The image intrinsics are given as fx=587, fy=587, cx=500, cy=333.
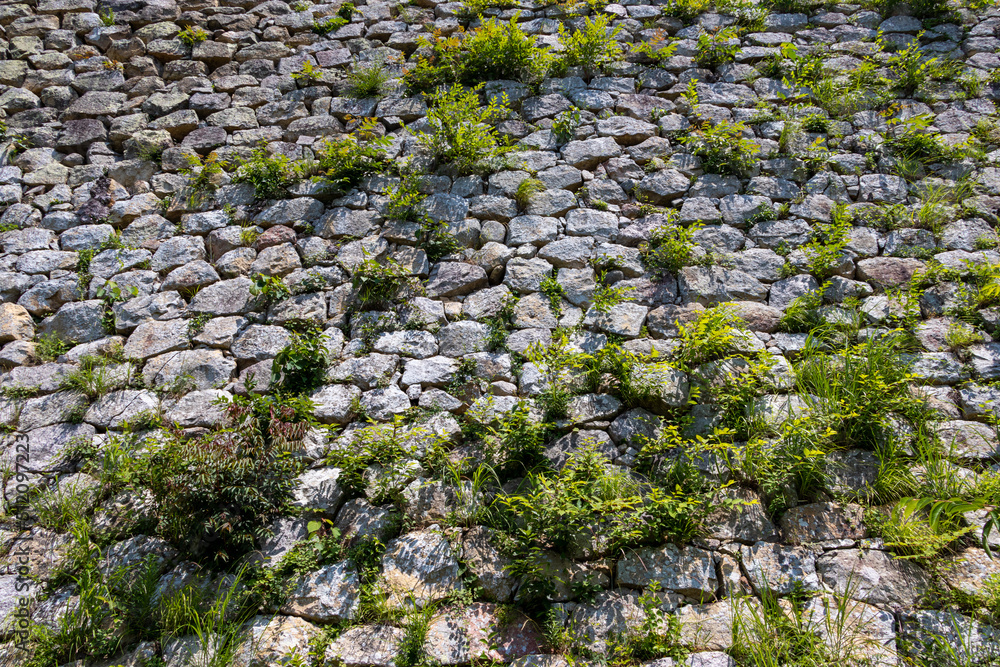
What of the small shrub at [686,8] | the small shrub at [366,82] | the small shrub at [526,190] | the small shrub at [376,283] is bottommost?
the small shrub at [376,283]

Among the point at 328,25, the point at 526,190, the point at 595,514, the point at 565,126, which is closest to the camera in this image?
the point at 595,514

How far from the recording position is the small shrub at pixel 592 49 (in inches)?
214

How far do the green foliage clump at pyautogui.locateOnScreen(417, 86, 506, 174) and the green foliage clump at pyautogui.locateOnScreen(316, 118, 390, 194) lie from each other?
1.25ft

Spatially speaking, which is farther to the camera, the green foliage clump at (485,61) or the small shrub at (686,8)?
the small shrub at (686,8)

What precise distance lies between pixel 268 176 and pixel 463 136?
5.37 ft

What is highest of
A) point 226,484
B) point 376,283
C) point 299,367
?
point 376,283

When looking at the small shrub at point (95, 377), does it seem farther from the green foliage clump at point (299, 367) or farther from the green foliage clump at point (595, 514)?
the green foliage clump at point (595, 514)

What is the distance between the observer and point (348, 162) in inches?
190

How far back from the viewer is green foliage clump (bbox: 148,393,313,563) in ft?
10.7

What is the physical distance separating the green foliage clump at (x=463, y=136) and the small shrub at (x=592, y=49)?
1.05 metres

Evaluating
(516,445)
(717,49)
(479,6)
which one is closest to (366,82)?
(479,6)

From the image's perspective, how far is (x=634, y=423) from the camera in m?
3.63

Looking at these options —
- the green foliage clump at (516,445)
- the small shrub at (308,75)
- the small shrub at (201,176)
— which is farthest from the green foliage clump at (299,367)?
the small shrub at (308,75)

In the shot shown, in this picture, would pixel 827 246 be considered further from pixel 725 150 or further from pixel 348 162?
pixel 348 162
